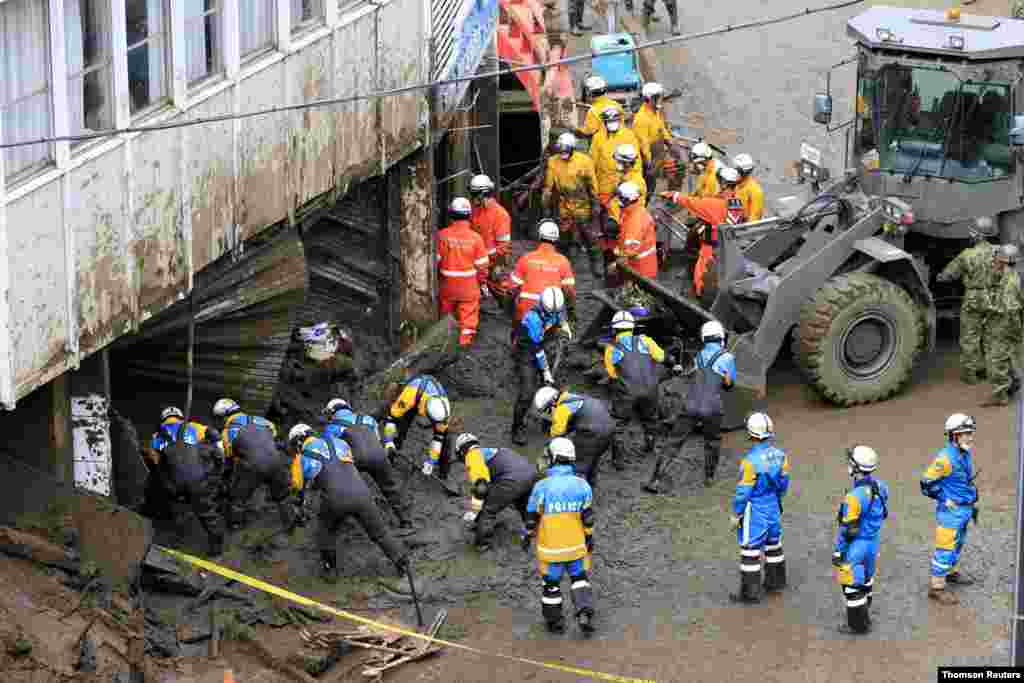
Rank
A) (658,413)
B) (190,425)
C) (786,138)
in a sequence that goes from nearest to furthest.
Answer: (190,425), (658,413), (786,138)

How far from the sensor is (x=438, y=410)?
18250mm

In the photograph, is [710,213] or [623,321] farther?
[710,213]

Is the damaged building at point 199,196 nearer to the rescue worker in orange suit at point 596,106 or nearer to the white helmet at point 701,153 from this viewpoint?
the rescue worker in orange suit at point 596,106

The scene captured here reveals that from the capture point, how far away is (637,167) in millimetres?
22562

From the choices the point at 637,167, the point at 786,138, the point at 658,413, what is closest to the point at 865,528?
the point at 658,413

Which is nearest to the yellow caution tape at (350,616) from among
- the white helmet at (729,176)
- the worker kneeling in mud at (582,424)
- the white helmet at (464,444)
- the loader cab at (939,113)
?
the white helmet at (464,444)

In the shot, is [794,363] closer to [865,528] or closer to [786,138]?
[865,528]

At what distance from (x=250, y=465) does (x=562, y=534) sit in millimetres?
2942

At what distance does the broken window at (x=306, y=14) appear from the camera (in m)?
18.9

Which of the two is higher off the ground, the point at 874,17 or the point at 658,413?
the point at 874,17

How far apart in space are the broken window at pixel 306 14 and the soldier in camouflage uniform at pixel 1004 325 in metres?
6.60

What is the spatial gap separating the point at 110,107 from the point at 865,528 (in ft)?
21.4

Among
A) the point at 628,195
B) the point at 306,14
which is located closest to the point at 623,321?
the point at 628,195

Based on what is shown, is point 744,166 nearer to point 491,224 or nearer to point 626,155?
point 626,155
